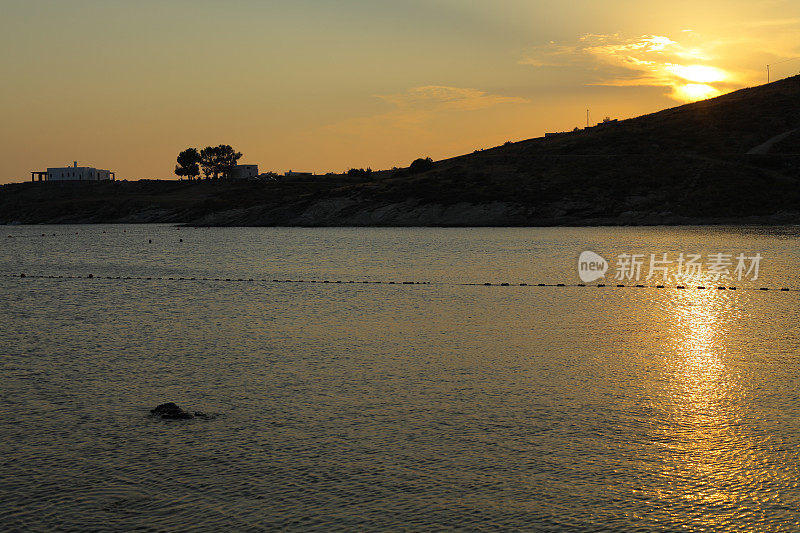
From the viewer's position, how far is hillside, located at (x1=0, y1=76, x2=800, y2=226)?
118875 millimetres

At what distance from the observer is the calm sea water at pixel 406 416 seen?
10055mm

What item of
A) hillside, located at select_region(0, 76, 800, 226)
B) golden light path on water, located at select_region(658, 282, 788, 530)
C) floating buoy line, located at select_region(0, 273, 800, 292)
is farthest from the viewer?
hillside, located at select_region(0, 76, 800, 226)

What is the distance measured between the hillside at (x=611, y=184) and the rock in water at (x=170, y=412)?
10832cm

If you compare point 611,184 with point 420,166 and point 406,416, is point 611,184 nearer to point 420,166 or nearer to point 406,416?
point 420,166

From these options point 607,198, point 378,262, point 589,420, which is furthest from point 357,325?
point 607,198

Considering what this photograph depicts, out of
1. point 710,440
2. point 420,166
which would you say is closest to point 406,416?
point 710,440

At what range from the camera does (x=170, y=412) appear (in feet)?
46.7

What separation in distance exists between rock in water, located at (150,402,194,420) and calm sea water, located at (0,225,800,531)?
31cm

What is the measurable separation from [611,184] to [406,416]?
121056 millimetres

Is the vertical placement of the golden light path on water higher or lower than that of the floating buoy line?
lower

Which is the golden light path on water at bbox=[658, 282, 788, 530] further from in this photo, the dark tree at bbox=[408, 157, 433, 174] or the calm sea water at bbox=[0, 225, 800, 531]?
the dark tree at bbox=[408, 157, 433, 174]

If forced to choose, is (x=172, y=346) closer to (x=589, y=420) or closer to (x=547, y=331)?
(x=547, y=331)

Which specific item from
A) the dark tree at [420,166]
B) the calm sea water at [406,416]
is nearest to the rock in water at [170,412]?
the calm sea water at [406,416]

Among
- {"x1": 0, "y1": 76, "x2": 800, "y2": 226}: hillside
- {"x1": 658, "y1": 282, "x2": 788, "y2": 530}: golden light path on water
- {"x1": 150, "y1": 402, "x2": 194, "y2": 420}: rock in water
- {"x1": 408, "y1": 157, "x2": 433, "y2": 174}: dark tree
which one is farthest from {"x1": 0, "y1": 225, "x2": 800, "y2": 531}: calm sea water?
{"x1": 408, "y1": 157, "x2": 433, "y2": 174}: dark tree
